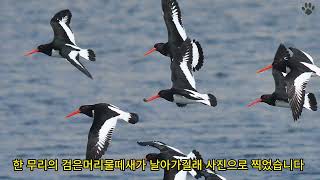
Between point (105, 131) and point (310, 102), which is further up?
point (310, 102)

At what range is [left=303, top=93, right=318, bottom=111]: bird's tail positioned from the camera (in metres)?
14.7

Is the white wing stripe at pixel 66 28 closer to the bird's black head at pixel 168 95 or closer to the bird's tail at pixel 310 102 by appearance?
the bird's black head at pixel 168 95

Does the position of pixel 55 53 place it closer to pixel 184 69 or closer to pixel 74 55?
pixel 74 55

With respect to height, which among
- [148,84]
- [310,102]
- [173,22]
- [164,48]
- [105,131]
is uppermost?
[173,22]

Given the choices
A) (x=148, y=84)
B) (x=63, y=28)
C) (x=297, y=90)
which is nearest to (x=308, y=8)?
(x=148, y=84)

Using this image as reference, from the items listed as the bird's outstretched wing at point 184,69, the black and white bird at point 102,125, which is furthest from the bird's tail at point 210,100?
the black and white bird at point 102,125

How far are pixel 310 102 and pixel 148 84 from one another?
24.4ft

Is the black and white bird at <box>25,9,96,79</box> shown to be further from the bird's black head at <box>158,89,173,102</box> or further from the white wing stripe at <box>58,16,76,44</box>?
the bird's black head at <box>158,89,173,102</box>

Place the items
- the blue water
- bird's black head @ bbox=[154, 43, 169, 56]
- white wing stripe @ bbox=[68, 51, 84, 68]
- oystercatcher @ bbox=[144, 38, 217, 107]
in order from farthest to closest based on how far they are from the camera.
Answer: the blue water < bird's black head @ bbox=[154, 43, 169, 56] < oystercatcher @ bbox=[144, 38, 217, 107] < white wing stripe @ bbox=[68, 51, 84, 68]

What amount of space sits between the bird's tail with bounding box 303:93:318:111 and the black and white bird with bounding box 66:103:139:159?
187cm

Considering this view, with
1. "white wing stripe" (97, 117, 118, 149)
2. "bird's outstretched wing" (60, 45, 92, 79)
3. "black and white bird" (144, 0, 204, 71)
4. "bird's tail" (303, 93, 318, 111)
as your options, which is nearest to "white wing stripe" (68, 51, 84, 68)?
"bird's outstretched wing" (60, 45, 92, 79)

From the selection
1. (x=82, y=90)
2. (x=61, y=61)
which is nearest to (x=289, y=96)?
(x=82, y=90)

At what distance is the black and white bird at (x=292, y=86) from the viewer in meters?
14.5

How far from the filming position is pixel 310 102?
48.7 ft
